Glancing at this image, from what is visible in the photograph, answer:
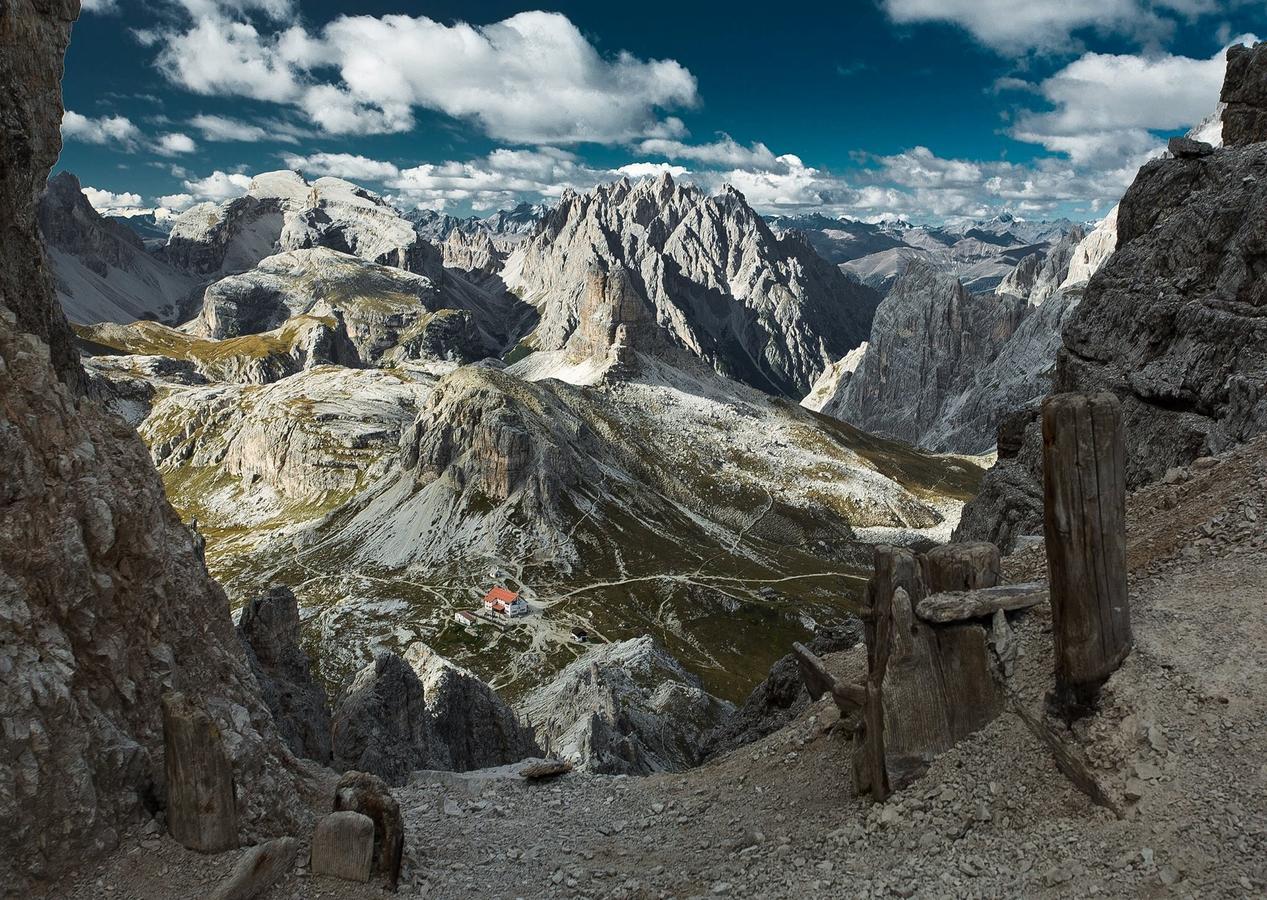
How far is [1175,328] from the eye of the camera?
46469 mm

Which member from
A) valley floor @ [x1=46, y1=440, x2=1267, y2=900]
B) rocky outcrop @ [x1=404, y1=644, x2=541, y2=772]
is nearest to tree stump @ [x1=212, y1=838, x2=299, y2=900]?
valley floor @ [x1=46, y1=440, x2=1267, y2=900]

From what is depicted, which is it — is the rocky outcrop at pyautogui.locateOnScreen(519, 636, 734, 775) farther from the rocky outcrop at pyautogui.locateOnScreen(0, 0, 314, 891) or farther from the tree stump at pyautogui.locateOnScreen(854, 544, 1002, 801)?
the rocky outcrop at pyautogui.locateOnScreen(0, 0, 314, 891)

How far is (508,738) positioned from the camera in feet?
202

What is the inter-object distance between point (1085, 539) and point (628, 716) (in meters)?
51.0

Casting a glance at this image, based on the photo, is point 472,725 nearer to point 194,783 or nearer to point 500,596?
point 194,783

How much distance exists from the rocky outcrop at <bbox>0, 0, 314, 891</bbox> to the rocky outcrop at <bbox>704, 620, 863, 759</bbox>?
23158 mm

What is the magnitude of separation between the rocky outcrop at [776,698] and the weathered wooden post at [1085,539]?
21.6 metres

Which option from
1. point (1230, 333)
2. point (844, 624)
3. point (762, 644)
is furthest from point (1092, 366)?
point (762, 644)

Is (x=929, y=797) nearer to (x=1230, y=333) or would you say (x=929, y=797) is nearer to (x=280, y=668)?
(x=1230, y=333)

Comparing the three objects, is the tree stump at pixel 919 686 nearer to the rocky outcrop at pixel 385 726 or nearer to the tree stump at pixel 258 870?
the tree stump at pixel 258 870

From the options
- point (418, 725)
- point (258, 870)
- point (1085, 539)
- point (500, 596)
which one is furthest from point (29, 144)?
point (500, 596)

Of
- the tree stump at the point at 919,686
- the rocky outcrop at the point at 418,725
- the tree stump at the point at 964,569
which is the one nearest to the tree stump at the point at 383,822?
the tree stump at the point at 919,686

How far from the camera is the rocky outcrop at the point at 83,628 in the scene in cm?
1650

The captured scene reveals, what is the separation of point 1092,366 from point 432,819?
50.9 metres
